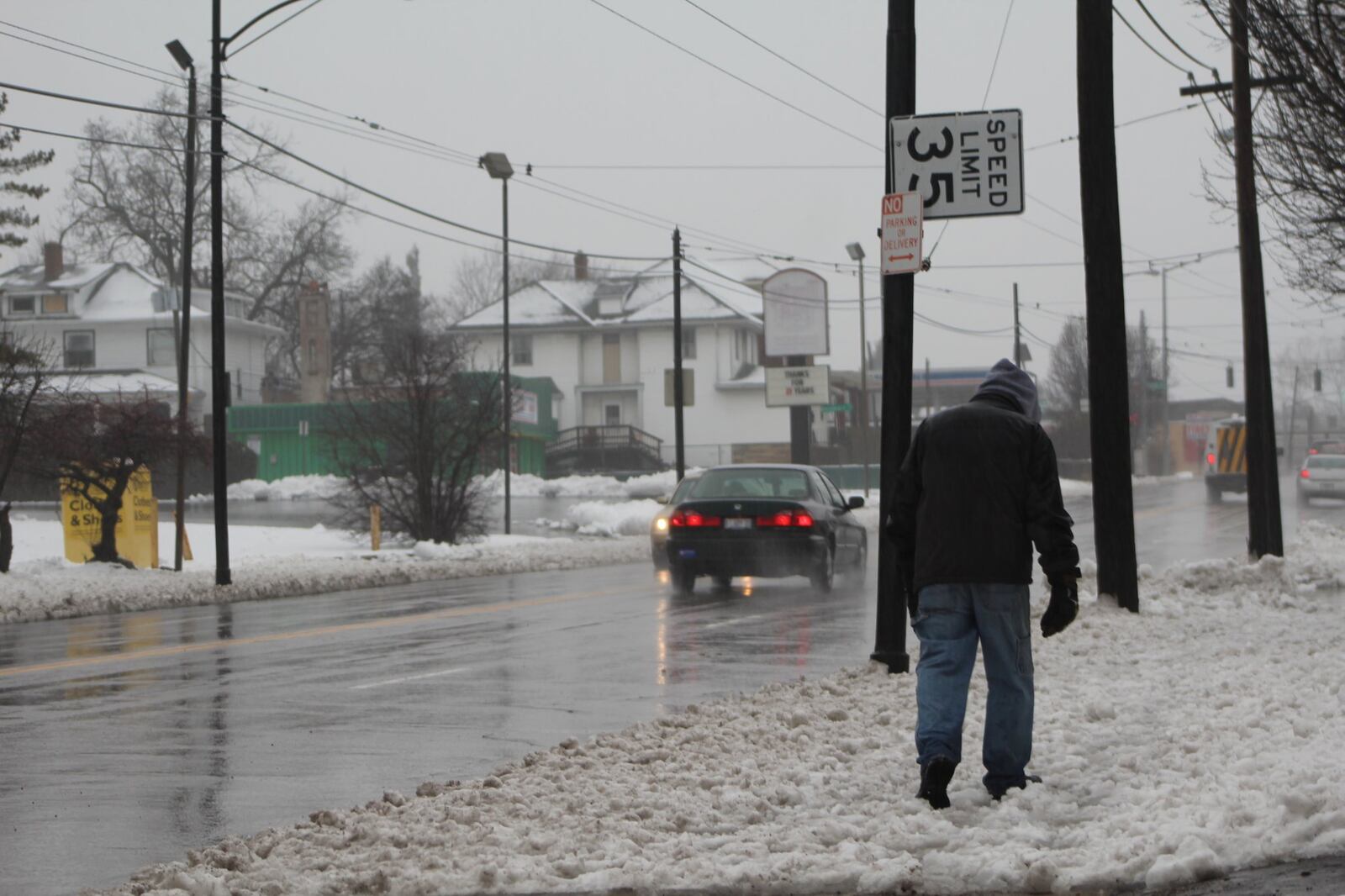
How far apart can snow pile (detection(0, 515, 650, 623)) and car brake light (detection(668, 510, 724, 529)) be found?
253 inches

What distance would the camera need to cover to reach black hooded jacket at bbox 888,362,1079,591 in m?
6.85

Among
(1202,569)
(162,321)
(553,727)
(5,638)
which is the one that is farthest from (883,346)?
(162,321)

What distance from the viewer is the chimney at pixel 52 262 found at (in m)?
73.0

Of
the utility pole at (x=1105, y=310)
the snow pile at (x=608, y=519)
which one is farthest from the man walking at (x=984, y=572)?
the snow pile at (x=608, y=519)

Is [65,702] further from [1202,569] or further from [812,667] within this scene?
[1202,569]

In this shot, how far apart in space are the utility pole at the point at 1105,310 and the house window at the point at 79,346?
62.4 meters

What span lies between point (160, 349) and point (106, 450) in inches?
1936

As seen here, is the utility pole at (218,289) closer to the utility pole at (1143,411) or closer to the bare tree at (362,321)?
the bare tree at (362,321)

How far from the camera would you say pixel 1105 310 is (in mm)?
15250

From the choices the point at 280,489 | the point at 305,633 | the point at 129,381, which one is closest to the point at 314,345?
the point at 129,381

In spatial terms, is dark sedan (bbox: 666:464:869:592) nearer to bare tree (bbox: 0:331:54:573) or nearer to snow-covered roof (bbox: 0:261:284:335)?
bare tree (bbox: 0:331:54:573)

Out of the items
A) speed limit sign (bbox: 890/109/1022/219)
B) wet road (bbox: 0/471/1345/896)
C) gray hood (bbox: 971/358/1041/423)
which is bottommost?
wet road (bbox: 0/471/1345/896)

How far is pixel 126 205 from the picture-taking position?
71812 mm

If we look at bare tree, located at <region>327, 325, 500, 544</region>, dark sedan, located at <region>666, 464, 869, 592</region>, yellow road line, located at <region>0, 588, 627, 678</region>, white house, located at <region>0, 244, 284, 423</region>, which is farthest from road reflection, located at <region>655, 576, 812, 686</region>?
white house, located at <region>0, 244, 284, 423</region>
